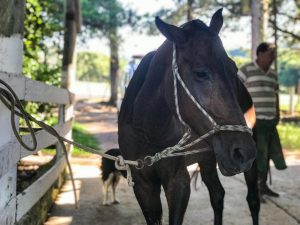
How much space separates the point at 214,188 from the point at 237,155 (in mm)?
2393

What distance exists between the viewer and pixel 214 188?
15.3ft

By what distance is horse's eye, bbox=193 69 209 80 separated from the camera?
2479 millimetres

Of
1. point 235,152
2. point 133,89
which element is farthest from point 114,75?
point 235,152

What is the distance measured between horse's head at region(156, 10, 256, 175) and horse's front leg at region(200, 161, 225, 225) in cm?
201

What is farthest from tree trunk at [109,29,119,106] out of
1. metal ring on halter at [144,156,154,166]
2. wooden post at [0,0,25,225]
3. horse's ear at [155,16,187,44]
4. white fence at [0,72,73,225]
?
horse's ear at [155,16,187,44]

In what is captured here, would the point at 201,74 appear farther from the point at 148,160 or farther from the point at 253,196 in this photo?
the point at 253,196

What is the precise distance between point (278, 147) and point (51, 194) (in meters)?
3.26

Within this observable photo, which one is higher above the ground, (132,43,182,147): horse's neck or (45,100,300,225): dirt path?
(132,43,182,147): horse's neck

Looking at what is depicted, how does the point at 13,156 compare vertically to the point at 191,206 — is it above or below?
above

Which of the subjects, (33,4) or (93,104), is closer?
(33,4)

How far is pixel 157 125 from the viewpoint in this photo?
3023mm

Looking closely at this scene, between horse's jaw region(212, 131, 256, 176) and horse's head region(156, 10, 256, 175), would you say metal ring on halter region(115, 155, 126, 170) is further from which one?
horse's jaw region(212, 131, 256, 176)

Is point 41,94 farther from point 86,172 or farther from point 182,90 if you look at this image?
point 86,172

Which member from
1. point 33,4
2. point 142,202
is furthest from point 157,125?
point 33,4
